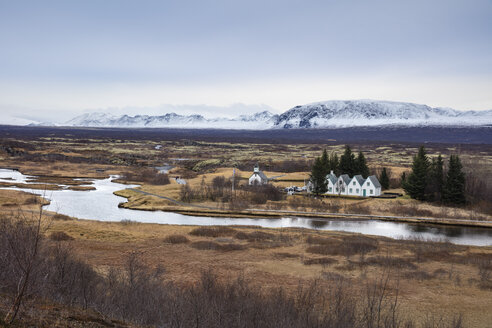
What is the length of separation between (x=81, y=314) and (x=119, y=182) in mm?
86710

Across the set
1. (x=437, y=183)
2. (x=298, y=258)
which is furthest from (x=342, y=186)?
(x=298, y=258)

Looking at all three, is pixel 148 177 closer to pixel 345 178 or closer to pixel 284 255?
pixel 345 178

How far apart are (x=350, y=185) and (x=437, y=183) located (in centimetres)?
1568

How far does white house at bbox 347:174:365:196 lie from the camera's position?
7650 cm

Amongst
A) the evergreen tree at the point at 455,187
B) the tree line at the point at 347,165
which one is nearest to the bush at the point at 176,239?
the tree line at the point at 347,165

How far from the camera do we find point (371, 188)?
247 ft

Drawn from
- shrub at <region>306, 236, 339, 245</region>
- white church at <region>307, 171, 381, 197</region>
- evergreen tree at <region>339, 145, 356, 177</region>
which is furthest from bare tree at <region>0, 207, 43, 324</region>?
evergreen tree at <region>339, 145, 356, 177</region>

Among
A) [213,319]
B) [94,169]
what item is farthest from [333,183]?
[94,169]

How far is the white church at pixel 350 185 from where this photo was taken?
75.5 m

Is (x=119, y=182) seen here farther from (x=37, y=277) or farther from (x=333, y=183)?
(x=37, y=277)

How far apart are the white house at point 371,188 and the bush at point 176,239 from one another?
4579cm

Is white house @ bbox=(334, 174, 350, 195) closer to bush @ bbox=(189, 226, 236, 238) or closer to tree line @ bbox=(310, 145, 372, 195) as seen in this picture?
tree line @ bbox=(310, 145, 372, 195)

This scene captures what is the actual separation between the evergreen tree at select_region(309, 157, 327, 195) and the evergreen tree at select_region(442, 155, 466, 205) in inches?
831

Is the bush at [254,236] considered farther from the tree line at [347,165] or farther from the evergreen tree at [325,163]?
the tree line at [347,165]
